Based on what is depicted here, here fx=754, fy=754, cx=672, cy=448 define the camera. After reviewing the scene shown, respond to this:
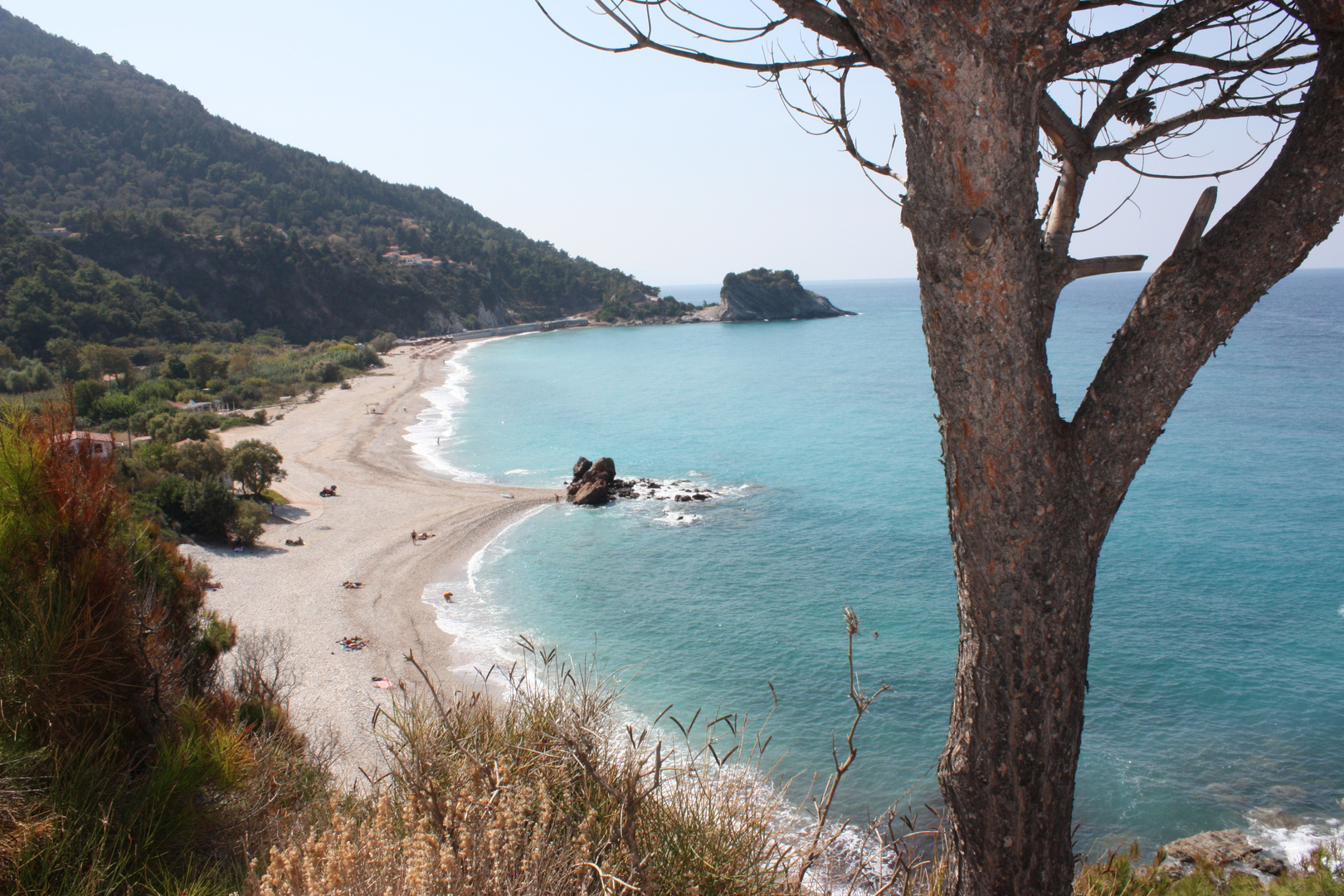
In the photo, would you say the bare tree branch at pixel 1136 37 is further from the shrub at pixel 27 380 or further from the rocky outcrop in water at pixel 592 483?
the shrub at pixel 27 380

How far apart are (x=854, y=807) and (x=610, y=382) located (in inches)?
1951

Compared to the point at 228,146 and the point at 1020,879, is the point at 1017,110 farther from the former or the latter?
the point at 228,146

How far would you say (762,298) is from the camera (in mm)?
119312

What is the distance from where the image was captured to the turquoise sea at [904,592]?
1169 cm

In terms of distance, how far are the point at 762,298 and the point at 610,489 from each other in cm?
9697

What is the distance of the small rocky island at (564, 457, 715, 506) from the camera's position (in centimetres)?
2620

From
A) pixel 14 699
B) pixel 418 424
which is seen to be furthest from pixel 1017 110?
pixel 418 424

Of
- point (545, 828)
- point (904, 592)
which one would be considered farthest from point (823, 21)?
point (904, 592)

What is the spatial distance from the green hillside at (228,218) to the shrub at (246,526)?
4891cm

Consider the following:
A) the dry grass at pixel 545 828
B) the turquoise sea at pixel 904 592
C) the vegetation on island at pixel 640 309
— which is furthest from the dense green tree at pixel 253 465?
the vegetation on island at pixel 640 309

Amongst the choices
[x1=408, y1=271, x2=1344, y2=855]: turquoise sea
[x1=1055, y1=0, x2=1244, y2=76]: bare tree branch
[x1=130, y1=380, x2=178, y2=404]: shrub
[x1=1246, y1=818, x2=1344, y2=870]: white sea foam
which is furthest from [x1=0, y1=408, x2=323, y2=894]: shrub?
[x1=130, y1=380, x2=178, y2=404]: shrub

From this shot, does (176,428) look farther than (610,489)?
Yes

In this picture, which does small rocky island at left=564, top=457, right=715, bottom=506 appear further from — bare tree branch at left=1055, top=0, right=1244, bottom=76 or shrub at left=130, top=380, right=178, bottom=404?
bare tree branch at left=1055, top=0, right=1244, bottom=76

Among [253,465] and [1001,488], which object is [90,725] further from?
[253,465]
